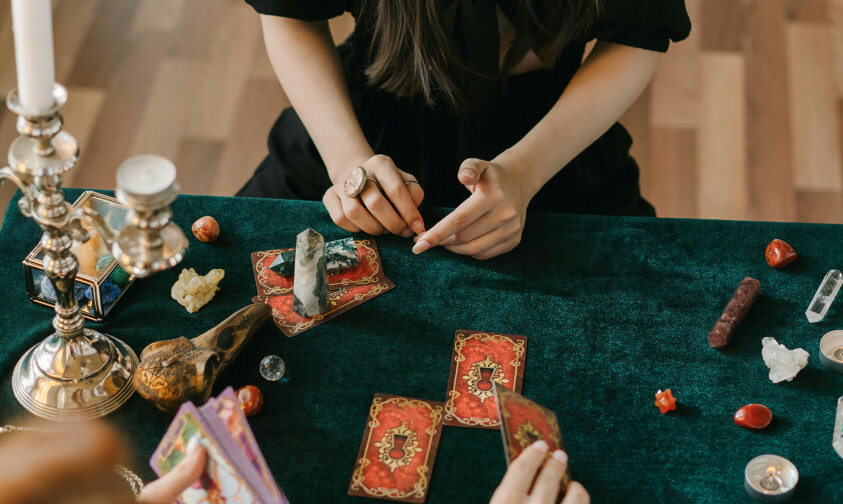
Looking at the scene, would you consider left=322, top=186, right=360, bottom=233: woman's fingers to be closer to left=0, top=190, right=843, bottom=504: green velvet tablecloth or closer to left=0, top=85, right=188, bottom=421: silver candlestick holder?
left=0, top=190, right=843, bottom=504: green velvet tablecloth

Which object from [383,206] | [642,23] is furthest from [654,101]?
[383,206]

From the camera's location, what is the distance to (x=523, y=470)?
94 cm

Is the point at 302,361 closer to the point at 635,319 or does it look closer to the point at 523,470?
the point at 523,470

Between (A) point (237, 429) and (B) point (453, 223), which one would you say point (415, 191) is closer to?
(B) point (453, 223)

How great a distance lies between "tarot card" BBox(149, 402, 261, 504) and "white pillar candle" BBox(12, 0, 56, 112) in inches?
14.0

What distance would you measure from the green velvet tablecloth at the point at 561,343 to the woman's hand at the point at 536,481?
0.09 metres

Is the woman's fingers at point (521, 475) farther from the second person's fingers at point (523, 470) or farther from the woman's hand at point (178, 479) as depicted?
the woman's hand at point (178, 479)

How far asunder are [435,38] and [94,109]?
1779 millimetres

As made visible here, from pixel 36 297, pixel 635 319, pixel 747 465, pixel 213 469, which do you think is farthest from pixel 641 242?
pixel 36 297

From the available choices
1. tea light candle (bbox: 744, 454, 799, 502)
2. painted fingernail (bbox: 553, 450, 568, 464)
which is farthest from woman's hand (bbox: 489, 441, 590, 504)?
tea light candle (bbox: 744, 454, 799, 502)

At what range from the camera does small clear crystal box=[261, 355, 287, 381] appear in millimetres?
1133

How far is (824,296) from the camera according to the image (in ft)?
4.12

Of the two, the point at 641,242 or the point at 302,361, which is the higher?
the point at 641,242

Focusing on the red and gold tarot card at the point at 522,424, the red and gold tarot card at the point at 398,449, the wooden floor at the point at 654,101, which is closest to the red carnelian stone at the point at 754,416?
the red and gold tarot card at the point at 522,424
